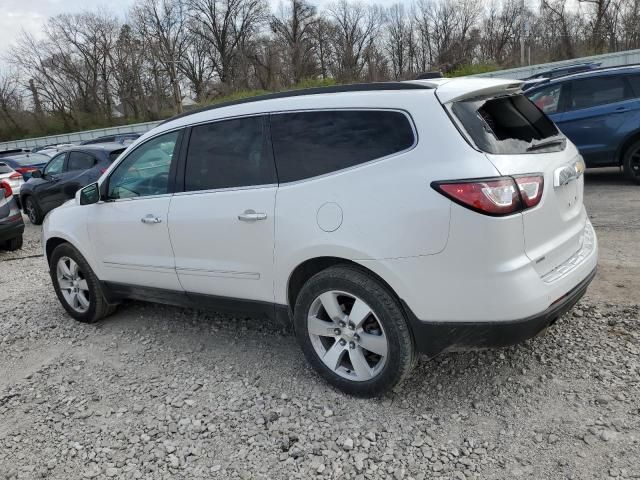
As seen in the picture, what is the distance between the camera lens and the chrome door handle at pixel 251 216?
3.21 metres

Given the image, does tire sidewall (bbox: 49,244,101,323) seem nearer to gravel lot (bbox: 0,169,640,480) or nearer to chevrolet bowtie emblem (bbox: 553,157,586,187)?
gravel lot (bbox: 0,169,640,480)

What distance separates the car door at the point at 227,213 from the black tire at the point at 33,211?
8824 millimetres

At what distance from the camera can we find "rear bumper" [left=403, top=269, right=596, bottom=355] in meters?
2.66

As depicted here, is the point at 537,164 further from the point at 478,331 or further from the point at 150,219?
the point at 150,219

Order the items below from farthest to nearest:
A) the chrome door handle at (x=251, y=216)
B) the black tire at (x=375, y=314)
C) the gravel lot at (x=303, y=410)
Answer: the chrome door handle at (x=251, y=216) < the black tire at (x=375, y=314) < the gravel lot at (x=303, y=410)

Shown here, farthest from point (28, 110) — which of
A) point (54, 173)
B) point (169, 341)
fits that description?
point (169, 341)

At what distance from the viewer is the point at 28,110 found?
58.4m

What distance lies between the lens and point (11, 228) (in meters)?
8.33

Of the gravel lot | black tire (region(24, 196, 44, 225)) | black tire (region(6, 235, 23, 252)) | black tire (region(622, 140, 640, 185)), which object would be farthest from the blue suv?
black tire (region(24, 196, 44, 225))

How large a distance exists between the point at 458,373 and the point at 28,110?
2588 inches

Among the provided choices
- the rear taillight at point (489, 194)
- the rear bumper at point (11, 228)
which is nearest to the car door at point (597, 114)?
the rear taillight at point (489, 194)

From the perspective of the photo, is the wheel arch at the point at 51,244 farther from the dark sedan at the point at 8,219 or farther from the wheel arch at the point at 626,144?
the wheel arch at the point at 626,144

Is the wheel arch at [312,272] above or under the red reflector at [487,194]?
under

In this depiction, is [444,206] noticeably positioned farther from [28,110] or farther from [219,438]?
[28,110]
